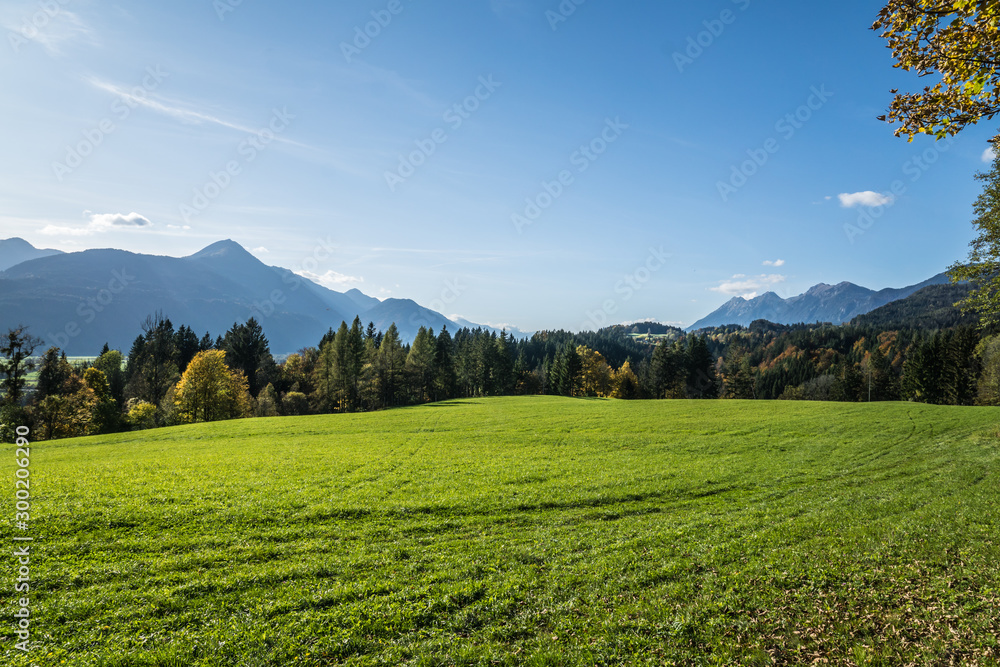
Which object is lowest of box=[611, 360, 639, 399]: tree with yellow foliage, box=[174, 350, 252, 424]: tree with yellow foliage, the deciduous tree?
box=[611, 360, 639, 399]: tree with yellow foliage

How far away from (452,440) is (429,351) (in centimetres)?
6791

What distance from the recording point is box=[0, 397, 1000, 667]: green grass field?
31.3ft

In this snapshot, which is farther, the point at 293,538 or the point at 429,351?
the point at 429,351

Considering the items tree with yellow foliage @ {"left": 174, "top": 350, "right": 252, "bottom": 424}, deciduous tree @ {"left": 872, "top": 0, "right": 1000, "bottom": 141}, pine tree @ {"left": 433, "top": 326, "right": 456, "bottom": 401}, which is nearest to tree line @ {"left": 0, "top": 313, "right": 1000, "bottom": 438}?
tree with yellow foliage @ {"left": 174, "top": 350, "right": 252, "bottom": 424}

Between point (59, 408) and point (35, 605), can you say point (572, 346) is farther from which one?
point (35, 605)

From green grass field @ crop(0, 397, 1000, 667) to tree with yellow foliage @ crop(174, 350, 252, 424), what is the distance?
40.6 metres

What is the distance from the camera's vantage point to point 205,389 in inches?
2773

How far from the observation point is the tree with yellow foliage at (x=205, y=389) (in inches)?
2736

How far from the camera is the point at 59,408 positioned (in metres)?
59.7

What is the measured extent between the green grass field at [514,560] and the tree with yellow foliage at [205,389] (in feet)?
133

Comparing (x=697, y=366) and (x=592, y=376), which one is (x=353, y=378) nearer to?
(x=592, y=376)

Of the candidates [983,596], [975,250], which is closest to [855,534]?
[983,596]

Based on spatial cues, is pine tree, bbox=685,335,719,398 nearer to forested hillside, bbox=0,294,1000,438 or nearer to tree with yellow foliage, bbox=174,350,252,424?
forested hillside, bbox=0,294,1000,438

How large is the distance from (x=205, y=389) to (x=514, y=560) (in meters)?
74.6
